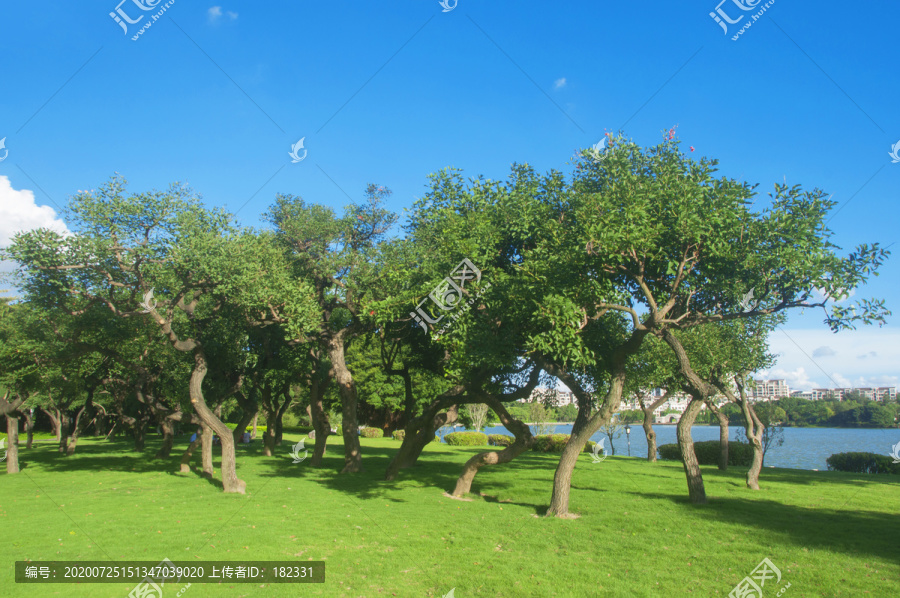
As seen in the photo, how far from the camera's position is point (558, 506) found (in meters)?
14.3

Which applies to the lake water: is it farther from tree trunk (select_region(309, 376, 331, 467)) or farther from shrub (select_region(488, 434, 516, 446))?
tree trunk (select_region(309, 376, 331, 467))

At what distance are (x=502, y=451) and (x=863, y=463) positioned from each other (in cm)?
2735

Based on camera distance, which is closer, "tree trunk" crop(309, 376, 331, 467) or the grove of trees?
the grove of trees

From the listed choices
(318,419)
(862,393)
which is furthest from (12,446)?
(862,393)

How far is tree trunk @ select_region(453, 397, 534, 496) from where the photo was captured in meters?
17.0

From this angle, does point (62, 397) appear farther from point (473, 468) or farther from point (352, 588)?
point (352, 588)

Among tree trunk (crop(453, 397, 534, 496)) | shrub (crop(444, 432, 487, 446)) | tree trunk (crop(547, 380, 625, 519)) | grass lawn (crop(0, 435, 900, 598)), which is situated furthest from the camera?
shrub (crop(444, 432, 487, 446))

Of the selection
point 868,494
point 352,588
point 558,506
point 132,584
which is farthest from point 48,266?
point 868,494

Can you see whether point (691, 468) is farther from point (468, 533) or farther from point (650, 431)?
point (650, 431)

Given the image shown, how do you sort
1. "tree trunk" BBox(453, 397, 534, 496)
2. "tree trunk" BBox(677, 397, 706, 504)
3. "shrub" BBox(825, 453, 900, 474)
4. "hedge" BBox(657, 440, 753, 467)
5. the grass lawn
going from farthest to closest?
"hedge" BBox(657, 440, 753, 467) → "shrub" BBox(825, 453, 900, 474) → "tree trunk" BBox(453, 397, 534, 496) → "tree trunk" BBox(677, 397, 706, 504) → the grass lawn

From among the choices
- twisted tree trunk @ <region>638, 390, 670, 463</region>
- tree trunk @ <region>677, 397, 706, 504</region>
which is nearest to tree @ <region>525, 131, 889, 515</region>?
tree trunk @ <region>677, 397, 706, 504</region>

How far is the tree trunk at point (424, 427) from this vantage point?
20.1 metres

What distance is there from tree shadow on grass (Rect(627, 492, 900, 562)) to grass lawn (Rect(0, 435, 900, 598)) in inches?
2.8

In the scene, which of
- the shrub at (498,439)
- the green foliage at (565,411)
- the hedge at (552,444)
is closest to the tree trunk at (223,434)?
the green foliage at (565,411)
